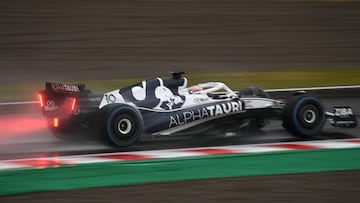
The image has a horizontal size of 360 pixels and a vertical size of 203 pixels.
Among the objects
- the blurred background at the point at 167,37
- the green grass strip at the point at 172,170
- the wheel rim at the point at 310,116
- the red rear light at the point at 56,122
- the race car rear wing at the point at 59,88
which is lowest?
the green grass strip at the point at 172,170

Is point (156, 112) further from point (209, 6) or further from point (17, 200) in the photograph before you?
point (209, 6)

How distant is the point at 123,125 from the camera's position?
29.3ft

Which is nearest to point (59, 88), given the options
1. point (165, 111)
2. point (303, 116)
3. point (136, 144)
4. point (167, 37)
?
point (136, 144)

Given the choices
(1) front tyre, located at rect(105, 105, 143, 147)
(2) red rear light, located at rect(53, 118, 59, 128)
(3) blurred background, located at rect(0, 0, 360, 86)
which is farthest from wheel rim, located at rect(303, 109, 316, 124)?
(3) blurred background, located at rect(0, 0, 360, 86)

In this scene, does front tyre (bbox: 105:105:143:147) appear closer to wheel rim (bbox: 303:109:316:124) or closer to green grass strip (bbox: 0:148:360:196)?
green grass strip (bbox: 0:148:360:196)

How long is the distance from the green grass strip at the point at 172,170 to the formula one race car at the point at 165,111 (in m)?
1.17

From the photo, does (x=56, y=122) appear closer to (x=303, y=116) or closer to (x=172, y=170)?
(x=172, y=170)

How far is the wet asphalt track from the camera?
9055mm

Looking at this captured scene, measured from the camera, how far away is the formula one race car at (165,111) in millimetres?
8961

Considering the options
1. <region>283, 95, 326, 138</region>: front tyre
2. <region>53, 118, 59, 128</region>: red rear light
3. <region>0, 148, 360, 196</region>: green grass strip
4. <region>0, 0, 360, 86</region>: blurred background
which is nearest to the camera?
<region>0, 148, 360, 196</region>: green grass strip

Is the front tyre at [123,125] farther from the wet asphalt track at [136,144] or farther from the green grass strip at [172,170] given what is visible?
the green grass strip at [172,170]

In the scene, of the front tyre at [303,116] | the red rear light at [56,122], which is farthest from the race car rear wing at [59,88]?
the front tyre at [303,116]

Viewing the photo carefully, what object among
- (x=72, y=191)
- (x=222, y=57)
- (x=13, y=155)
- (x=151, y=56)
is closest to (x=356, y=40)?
(x=222, y=57)

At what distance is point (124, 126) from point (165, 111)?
2.11 ft
